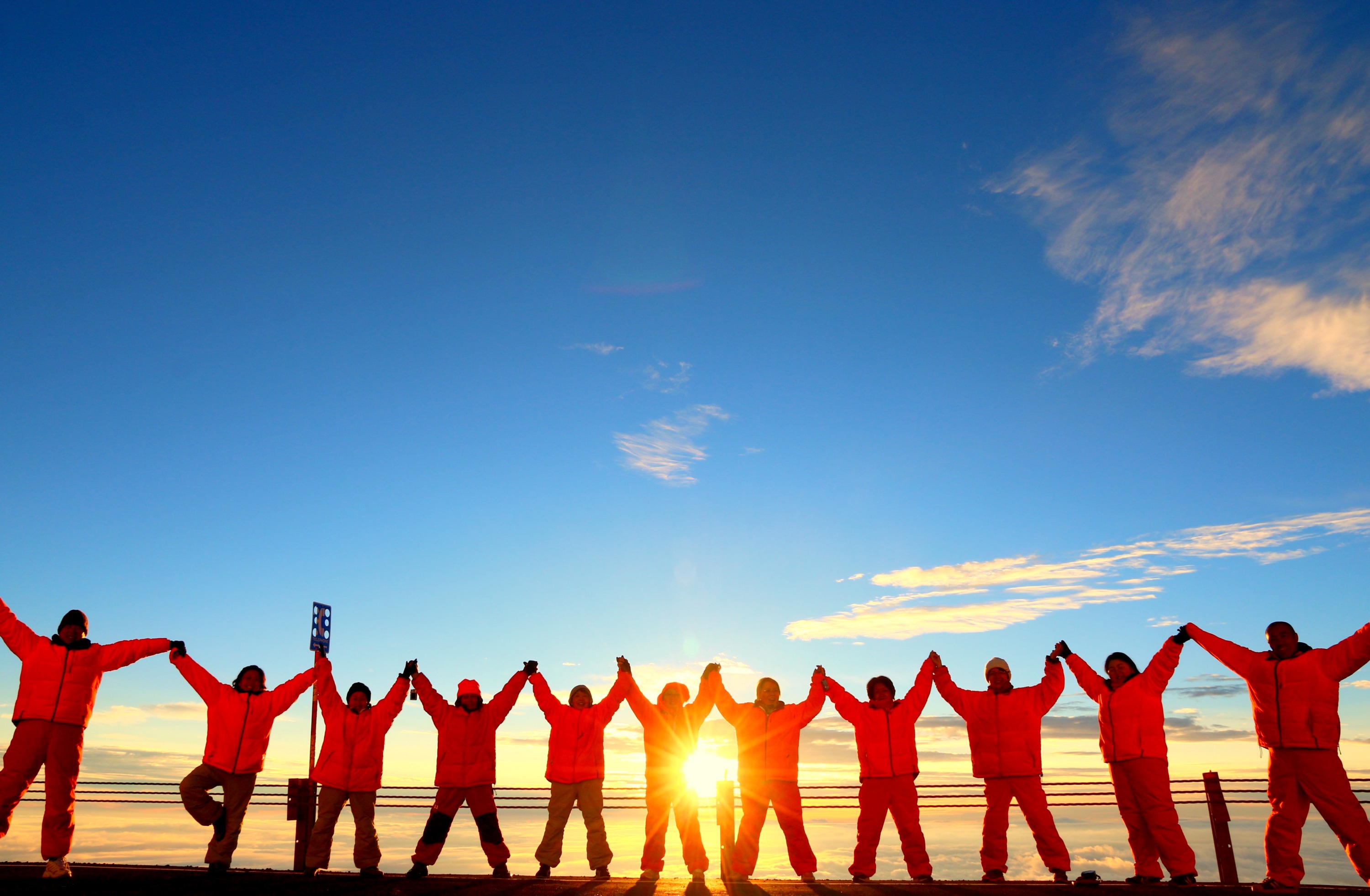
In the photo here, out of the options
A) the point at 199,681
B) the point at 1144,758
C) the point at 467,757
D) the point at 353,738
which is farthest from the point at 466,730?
the point at 1144,758

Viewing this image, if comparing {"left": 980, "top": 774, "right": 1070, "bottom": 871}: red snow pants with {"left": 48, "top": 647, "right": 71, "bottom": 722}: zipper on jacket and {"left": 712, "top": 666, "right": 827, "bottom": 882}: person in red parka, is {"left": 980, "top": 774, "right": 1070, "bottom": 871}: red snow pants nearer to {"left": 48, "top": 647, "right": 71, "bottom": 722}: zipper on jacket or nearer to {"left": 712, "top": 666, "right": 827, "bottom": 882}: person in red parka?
{"left": 712, "top": 666, "right": 827, "bottom": 882}: person in red parka

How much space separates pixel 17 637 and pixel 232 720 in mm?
2332

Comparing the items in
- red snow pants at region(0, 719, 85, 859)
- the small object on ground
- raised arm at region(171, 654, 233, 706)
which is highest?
raised arm at region(171, 654, 233, 706)

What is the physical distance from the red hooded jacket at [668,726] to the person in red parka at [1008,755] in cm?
306

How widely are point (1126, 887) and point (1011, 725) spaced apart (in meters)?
1.91

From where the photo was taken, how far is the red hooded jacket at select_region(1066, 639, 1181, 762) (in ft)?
30.3

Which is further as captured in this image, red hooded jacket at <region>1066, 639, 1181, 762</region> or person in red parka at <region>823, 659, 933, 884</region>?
person in red parka at <region>823, 659, 933, 884</region>

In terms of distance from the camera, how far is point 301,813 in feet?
35.8

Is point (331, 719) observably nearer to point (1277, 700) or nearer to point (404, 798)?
point (404, 798)

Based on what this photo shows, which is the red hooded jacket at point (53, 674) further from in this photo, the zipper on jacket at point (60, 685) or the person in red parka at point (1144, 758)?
the person in red parka at point (1144, 758)

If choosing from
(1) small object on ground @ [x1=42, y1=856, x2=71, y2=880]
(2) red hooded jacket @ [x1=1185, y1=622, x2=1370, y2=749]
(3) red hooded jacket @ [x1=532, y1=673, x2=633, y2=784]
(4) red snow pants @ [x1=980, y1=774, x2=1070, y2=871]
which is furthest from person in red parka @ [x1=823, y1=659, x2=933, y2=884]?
(1) small object on ground @ [x1=42, y1=856, x2=71, y2=880]

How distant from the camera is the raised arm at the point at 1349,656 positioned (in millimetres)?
8695

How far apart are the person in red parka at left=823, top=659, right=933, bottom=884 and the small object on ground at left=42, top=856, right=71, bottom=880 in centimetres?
827

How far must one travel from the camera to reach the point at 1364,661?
870 cm
